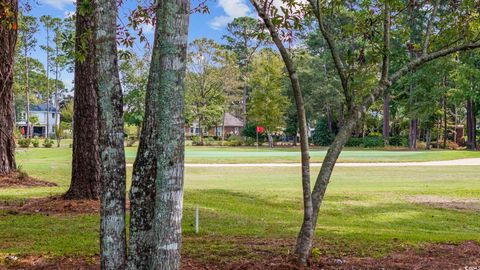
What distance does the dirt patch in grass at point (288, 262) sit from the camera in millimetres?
4977

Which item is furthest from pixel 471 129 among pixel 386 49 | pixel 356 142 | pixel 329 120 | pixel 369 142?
pixel 386 49

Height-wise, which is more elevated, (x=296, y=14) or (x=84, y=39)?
(x=296, y=14)

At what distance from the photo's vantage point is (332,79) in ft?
165

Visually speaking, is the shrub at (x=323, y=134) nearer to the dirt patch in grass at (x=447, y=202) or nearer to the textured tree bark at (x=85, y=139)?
the dirt patch in grass at (x=447, y=202)

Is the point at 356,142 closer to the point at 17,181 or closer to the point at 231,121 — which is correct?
the point at 231,121

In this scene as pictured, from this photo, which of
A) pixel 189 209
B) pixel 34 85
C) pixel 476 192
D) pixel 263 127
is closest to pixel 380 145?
pixel 263 127

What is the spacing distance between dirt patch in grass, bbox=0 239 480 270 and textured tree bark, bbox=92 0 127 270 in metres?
1.31

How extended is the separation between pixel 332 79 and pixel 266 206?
40713 millimetres

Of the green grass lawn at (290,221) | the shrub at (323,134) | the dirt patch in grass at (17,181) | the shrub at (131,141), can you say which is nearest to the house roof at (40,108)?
the shrub at (131,141)

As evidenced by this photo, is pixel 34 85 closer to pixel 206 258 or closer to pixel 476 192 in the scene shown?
pixel 476 192

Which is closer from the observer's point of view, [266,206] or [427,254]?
[427,254]

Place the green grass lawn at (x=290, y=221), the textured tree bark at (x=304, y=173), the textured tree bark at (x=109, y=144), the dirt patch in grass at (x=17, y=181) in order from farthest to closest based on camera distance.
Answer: the dirt patch in grass at (x=17, y=181) → the green grass lawn at (x=290, y=221) → the textured tree bark at (x=304, y=173) → the textured tree bark at (x=109, y=144)

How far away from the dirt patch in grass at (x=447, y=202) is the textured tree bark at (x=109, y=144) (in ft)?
32.5

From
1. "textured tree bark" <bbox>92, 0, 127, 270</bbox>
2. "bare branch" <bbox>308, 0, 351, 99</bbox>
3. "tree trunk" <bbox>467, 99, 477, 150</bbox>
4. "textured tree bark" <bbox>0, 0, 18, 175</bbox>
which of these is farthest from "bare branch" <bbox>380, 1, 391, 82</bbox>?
"tree trunk" <bbox>467, 99, 477, 150</bbox>
